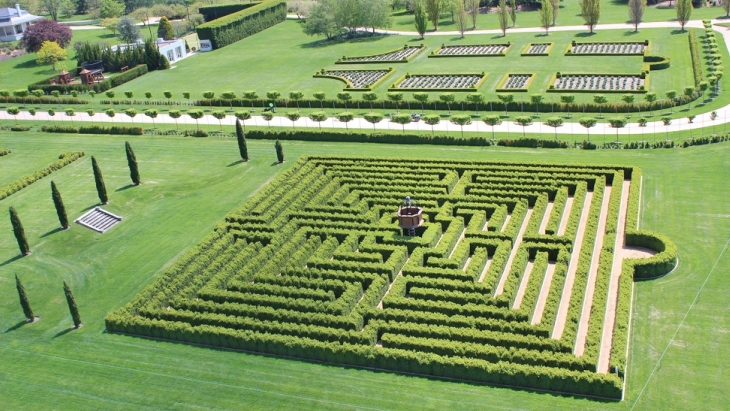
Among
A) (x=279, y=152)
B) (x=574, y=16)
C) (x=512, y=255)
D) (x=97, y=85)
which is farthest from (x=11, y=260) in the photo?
(x=574, y=16)

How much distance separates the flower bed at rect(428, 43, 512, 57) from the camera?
359 ft

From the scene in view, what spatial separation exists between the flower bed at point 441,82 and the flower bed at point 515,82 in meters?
3.07

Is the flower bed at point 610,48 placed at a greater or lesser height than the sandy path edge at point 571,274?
greater

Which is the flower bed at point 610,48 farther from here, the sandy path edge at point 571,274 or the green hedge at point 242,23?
the green hedge at point 242,23

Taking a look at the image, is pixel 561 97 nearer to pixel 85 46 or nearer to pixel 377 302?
pixel 377 302

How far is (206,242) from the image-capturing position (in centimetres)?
5403

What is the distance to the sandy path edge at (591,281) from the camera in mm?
40403

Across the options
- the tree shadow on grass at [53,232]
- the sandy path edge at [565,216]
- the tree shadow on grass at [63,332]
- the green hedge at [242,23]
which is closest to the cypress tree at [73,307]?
the tree shadow on grass at [63,332]

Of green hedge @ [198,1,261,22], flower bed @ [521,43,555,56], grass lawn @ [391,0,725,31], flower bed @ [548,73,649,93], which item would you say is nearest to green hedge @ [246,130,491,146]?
flower bed @ [548,73,649,93]

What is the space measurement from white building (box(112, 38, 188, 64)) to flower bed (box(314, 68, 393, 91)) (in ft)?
108

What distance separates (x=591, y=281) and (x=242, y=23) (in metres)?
108

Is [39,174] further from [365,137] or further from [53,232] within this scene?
[365,137]

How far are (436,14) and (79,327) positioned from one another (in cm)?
9633

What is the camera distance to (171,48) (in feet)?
409
